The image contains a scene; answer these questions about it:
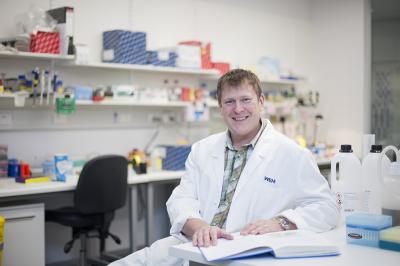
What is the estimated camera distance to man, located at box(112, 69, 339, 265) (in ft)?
6.33

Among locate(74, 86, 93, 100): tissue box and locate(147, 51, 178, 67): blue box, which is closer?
locate(74, 86, 93, 100): tissue box

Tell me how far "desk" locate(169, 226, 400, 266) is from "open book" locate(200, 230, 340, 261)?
19 mm

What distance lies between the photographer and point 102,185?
143 inches

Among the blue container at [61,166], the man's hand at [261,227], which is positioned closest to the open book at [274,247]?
the man's hand at [261,227]

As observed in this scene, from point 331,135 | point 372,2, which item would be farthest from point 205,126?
point 372,2

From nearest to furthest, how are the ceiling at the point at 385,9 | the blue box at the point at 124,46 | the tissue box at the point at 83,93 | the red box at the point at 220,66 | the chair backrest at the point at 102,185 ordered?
the chair backrest at the point at 102,185 → the tissue box at the point at 83,93 → the blue box at the point at 124,46 → the red box at the point at 220,66 → the ceiling at the point at 385,9

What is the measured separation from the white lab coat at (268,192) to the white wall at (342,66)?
4.15 m

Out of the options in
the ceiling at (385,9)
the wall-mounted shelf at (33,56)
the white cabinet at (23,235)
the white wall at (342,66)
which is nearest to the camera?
the white cabinet at (23,235)

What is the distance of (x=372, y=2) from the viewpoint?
6586 mm

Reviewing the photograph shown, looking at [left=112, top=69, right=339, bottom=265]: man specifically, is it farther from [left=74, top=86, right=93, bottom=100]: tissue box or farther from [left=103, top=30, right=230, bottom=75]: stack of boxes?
[left=103, top=30, right=230, bottom=75]: stack of boxes

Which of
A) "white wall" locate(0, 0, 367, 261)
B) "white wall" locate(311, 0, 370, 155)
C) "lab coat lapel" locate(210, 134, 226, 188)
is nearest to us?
"lab coat lapel" locate(210, 134, 226, 188)

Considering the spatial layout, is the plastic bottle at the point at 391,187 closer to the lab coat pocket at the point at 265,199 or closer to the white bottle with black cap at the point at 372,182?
the white bottle with black cap at the point at 372,182

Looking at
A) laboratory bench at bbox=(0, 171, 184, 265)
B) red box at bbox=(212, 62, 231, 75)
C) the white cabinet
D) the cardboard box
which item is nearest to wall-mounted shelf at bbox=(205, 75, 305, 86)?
red box at bbox=(212, 62, 231, 75)

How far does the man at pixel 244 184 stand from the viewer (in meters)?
1.93
